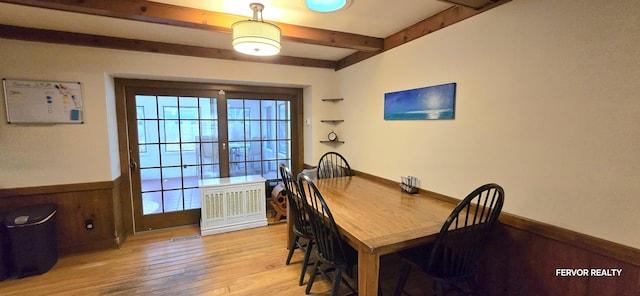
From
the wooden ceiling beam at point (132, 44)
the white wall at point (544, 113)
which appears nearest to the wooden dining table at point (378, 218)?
the white wall at point (544, 113)

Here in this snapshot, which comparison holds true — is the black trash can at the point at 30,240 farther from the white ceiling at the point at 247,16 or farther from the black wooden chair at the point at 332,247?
the black wooden chair at the point at 332,247

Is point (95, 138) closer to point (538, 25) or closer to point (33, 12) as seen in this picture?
point (33, 12)

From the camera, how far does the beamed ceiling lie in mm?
1968

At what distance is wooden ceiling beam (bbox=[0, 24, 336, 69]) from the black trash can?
5.28ft

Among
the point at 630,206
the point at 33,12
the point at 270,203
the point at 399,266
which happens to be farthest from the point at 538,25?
the point at 33,12

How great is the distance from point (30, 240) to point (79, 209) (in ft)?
1.53

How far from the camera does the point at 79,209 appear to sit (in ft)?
9.05

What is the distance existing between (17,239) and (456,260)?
3.49 metres

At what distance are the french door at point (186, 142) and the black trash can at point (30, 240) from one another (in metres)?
0.88

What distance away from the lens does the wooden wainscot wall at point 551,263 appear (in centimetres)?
134

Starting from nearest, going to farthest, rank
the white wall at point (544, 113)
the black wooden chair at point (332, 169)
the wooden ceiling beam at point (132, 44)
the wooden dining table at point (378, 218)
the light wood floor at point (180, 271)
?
1. the white wall at point (544, 113)
2. the wooden dining table at point (378, 218)
3. the light wood floor at point (180, 271)
4. the wooden ceiling beam at point (132, 44)
5. the black wooden chair at point (332, 169)

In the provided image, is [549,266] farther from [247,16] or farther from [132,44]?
[132,44]

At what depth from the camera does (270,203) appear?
153 inches

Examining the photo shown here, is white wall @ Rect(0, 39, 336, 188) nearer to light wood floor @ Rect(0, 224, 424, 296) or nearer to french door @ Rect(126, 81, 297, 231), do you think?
french door @ Rect(126, 81, 297, 231)
